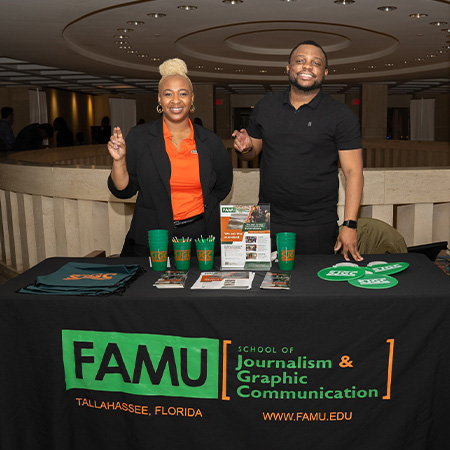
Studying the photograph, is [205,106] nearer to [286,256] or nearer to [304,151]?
[304,151]

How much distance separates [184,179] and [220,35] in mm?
6217

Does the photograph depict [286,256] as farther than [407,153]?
No

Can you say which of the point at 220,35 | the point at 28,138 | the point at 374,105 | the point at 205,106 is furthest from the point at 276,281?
the point at 374,105

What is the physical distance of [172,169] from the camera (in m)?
2.24

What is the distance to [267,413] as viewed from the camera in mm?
1719

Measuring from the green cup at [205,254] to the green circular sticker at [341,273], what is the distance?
40 centimetres

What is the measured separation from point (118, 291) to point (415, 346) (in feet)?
3.21

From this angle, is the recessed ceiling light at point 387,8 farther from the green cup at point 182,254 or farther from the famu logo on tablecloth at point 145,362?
the famu logo on tablecloth at point 145,362

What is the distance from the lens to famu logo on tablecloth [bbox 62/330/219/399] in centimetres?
171

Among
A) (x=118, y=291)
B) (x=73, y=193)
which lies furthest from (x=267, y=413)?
(x=73, y=193)

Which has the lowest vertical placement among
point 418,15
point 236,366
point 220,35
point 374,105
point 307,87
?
point 236,366

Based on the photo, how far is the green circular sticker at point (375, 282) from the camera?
5.62ft

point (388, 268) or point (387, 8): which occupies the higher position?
point (387, 8)

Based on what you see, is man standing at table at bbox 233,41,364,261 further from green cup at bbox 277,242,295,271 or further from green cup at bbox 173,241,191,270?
green cup at bbox 173,241,191,270
